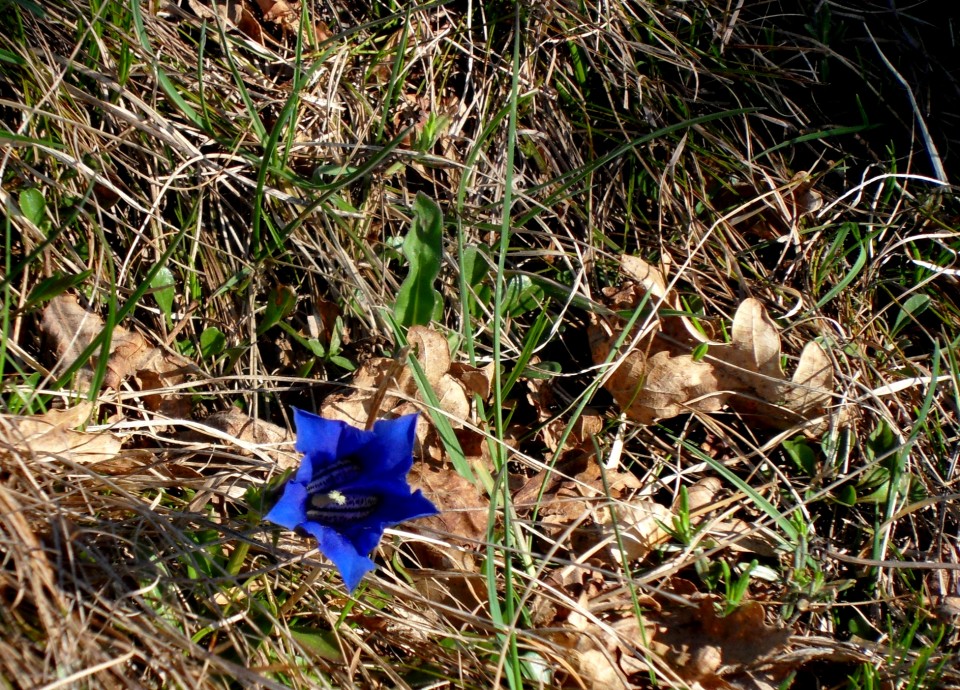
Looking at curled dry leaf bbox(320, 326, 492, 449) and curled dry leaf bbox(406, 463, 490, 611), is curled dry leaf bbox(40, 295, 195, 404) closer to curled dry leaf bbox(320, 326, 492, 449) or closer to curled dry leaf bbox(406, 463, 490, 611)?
curled dry leaf bbox(320, 326, 492, 449)

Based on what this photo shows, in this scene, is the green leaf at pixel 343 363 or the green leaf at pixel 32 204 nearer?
the green leaf at pixel 32 204

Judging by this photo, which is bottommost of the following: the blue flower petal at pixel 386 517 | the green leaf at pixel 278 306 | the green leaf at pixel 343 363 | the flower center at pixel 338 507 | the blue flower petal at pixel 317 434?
the green leaf at pixel 343 363

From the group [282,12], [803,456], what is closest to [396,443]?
[803,456]

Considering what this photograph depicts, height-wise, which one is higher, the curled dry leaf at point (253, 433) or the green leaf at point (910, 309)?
the curled dry leaf at point (253, 433)

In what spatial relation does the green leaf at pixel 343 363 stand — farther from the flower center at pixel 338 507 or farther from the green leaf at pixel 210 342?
the flower center at pixel 338 507

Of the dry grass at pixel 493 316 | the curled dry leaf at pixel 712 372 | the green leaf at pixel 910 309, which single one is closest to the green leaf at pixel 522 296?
the dry grass at pixel 493 316

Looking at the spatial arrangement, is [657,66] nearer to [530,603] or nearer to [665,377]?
[665,377]
